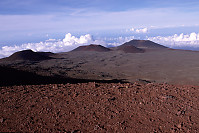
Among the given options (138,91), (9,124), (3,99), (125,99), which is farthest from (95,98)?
(3,99)

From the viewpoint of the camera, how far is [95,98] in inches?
211

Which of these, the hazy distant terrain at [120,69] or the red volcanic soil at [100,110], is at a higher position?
the red volcanic soil at [100,110]

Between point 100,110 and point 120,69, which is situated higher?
point 100,110

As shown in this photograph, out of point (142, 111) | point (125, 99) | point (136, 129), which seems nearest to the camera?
point (136, 129)

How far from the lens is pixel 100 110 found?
4566 mm

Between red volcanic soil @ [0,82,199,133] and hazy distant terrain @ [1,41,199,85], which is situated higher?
red volcanic soil @ [0,82,199,133]

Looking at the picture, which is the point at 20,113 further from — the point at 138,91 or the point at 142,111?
the point at 138,91

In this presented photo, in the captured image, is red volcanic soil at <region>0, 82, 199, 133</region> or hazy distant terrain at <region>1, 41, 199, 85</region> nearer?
red volcanic soil at <region>0, 82, 199, 133</region>

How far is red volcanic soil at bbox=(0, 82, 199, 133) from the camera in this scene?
3.81 meters

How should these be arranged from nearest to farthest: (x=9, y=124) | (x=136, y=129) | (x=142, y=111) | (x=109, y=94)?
(x=136, y=129)
(x=9, y=124)
(x=142, y=111)
(x=109, y=94)

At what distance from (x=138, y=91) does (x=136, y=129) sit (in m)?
2.21

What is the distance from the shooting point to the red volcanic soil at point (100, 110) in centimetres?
381

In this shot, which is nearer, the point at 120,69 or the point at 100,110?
the point at 100,110

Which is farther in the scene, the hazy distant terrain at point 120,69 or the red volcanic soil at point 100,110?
the hazy distant terrain at point 120,69
